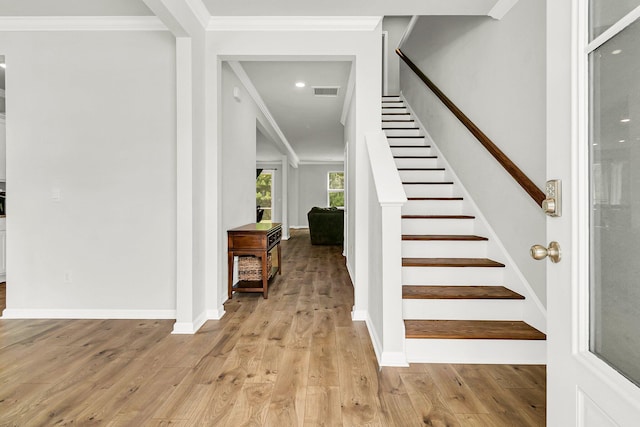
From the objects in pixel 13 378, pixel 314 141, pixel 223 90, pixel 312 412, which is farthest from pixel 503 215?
pixel 314 141

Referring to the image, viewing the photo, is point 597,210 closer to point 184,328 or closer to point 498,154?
point 498,154

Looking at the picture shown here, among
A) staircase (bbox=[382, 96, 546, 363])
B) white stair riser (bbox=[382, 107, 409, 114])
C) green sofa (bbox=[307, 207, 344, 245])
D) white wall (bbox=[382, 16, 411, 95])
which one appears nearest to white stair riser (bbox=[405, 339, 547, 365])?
staircase (bbox=[382, 96, 546, 363])

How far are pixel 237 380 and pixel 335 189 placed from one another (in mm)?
10342

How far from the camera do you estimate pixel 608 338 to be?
0.77m

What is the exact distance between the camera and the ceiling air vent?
439cm

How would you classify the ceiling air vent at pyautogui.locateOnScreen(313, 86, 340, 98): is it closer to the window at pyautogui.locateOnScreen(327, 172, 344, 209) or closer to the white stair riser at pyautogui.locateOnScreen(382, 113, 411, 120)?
the white stair riser at pyautogui.locateOnScreen(382, 113, 411, 120)

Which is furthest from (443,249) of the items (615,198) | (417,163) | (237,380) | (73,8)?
(73,8)

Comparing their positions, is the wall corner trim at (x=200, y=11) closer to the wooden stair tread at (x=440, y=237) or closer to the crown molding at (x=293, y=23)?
the crown molding at (x=293, y=23)

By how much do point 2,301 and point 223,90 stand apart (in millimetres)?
3003

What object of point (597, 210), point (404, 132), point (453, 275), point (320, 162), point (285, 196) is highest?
point (320, 162)

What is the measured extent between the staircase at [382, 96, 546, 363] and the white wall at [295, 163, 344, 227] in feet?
27.2

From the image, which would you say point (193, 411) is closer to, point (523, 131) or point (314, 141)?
point (523, 131)

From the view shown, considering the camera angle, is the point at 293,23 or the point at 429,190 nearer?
the point at 293,23

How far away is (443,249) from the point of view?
281 cm
